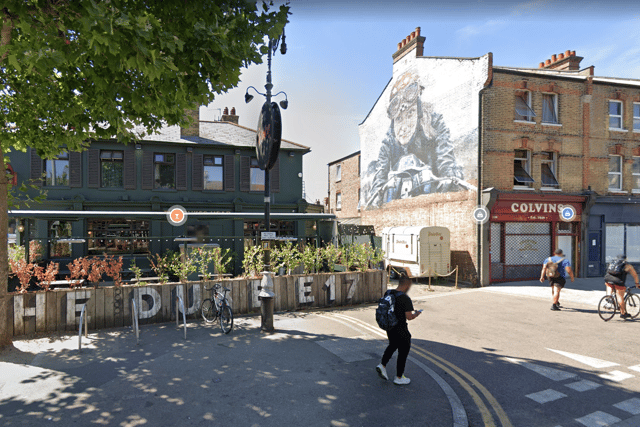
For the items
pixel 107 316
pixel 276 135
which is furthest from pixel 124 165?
pixel 276 135

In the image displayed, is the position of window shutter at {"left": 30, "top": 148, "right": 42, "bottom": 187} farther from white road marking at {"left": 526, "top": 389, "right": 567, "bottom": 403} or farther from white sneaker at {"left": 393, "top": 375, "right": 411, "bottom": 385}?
white road marking at {"left": 526, "top": 389, "right": 567, "bottom": 403}

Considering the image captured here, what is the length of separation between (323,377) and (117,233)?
55.7 feet

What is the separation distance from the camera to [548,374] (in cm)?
627

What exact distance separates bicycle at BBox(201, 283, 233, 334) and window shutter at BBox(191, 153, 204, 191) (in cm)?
1175

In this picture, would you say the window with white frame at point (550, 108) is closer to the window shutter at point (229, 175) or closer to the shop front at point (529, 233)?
the shop front at point (529, 233)

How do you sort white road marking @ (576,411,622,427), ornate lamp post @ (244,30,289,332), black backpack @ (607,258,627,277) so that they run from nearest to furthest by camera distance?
white road marking @ (576,411,622,427), ornate lamp post @ (244,30,289,332), black backpack @ (607,258,627,277)

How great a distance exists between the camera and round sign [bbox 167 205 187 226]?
18.9 m

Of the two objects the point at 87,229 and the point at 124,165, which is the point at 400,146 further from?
the point at 87,229

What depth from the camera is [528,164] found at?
1780 centimetres

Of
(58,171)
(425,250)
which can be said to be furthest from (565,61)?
(58,171)

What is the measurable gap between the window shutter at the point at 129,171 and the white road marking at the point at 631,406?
20516mm

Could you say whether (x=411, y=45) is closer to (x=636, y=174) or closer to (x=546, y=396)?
(x=636, y=174)

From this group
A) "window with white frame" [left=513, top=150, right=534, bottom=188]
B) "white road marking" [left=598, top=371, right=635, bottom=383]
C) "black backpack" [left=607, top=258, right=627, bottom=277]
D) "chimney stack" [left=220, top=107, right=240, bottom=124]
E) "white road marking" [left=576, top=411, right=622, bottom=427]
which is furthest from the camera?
"chimney stack" [left=220, top=107, right=240, bottom=124]

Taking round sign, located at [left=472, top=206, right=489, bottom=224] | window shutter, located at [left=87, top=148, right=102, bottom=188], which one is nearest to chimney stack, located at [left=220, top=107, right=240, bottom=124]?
window shutter, located at [left=87, top=148, right=102, bottom=188]
